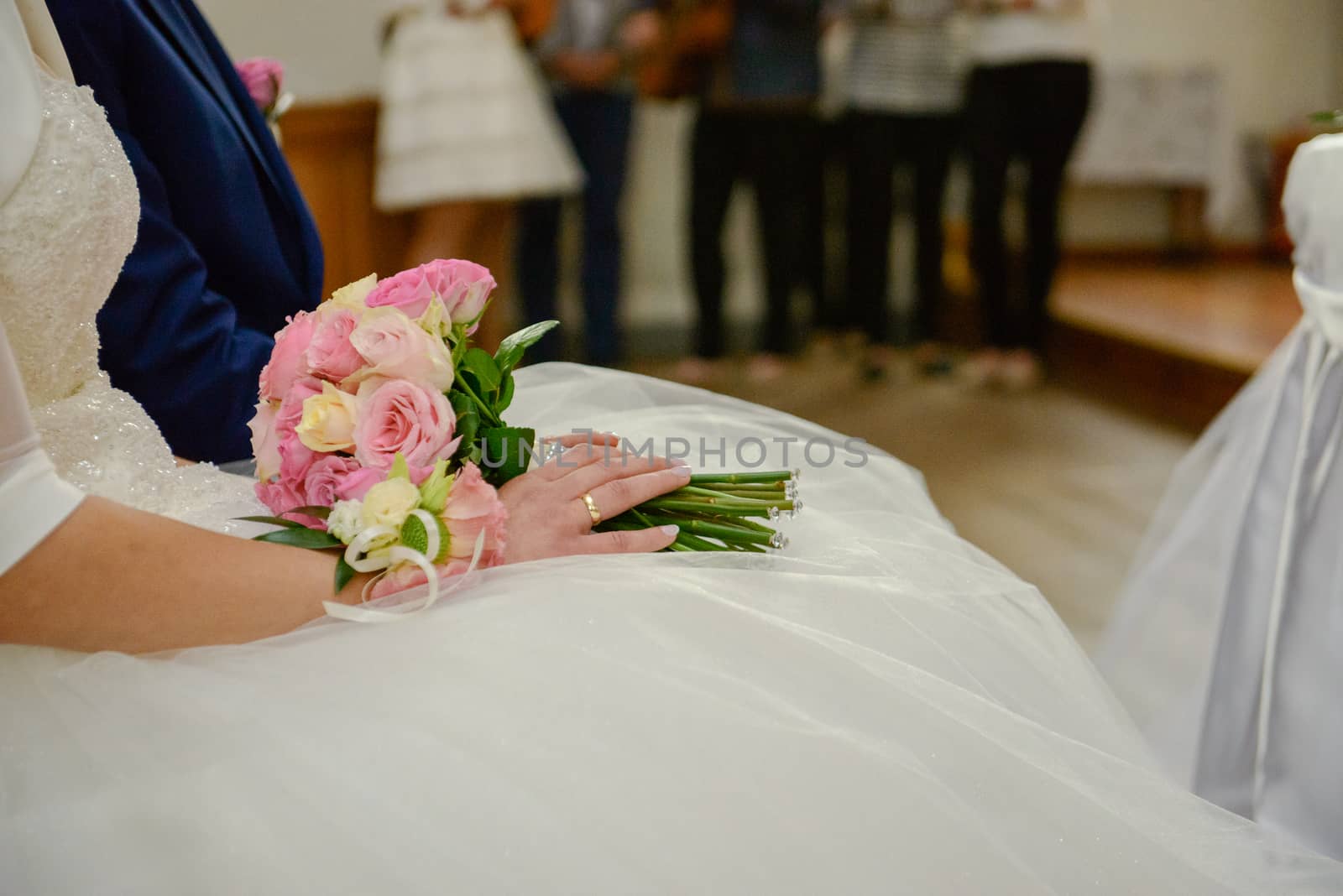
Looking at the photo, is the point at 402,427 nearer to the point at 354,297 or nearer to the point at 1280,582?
the point at 354,297

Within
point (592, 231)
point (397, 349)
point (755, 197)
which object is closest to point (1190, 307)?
point (755, 197)

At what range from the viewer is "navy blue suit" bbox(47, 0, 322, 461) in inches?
39.7

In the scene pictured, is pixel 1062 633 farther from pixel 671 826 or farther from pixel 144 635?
pixel 144 635

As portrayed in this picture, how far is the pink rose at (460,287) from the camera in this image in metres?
0.82

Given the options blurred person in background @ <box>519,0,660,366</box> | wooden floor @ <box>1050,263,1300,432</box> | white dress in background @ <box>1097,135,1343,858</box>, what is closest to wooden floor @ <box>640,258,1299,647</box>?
wooden floor @ <box>1050,263,1300,432</box>

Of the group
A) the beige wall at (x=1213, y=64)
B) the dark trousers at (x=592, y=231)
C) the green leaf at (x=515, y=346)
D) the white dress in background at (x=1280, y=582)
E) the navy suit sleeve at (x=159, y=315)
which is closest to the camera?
the green leaf at (x=515, y=346)

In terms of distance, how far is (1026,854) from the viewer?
2.28 ft

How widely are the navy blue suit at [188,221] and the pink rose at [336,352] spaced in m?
0.31

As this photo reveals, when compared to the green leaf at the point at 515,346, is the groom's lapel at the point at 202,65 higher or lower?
higher

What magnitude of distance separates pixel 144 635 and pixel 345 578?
13 centimetres

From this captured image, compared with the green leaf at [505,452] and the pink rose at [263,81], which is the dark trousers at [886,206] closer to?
the pink rose at [263,81]

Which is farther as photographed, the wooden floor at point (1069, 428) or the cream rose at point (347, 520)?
the wooden floor at point (1069, 428)

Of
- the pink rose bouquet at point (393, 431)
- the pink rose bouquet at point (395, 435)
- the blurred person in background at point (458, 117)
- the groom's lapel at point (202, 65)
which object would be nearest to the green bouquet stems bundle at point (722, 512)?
the pink rose bouquet at point (395, 435)

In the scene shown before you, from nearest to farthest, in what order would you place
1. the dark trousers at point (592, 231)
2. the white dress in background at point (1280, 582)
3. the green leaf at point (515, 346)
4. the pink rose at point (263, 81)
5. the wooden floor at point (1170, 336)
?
the green leaf at point (515, 346) < the white dress in background at point (1280, 582) < the pink rose at point (263, 81) < the wooden floor at point (1170, 336) < the dark trousers at point (592, 231)
